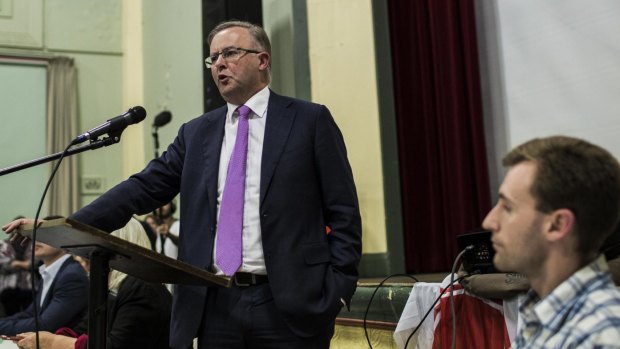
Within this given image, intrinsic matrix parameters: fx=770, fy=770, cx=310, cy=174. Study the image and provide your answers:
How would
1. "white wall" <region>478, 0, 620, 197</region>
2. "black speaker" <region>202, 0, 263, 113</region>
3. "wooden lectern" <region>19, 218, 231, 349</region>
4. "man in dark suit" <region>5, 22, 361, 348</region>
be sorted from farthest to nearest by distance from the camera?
1. "black speaker" <region>202, 0, 263, 113</region>
2. "white wall" <region>478, 0, 620, 197</region>
3. "man in dark suit" <region>5, 22, 361, 348</region>
4. "wooden lectern" <region>19, 218, 231, 349</region>

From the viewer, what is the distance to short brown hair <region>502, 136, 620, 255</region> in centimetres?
122

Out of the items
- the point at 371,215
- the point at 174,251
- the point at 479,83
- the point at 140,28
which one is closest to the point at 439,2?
the point at 479,83

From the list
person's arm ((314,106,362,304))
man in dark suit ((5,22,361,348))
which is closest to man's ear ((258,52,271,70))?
man in dark suit ((5,22,361,348))

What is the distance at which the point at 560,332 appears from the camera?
116cm

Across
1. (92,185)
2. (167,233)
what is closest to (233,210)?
(167,233)

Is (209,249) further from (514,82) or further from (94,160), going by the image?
(94,160)

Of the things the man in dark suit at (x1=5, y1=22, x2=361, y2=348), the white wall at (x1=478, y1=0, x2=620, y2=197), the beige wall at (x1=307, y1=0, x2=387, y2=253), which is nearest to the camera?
the man in dark suit at (x1=5, y1=22, x2=361, y2=348)

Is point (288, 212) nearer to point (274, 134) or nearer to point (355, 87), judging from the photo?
point (274, 134)

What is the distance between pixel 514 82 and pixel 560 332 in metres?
2.92

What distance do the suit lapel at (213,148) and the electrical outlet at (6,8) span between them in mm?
7166

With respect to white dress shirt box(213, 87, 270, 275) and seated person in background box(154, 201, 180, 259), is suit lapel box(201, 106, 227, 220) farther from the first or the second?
seated person in background box(154, 201, 180, 259)

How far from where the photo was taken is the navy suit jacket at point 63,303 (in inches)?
149

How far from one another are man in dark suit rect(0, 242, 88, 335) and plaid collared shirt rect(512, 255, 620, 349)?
9.86ft

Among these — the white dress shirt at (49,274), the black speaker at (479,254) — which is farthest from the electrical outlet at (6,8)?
the black speaker at (479,254)
